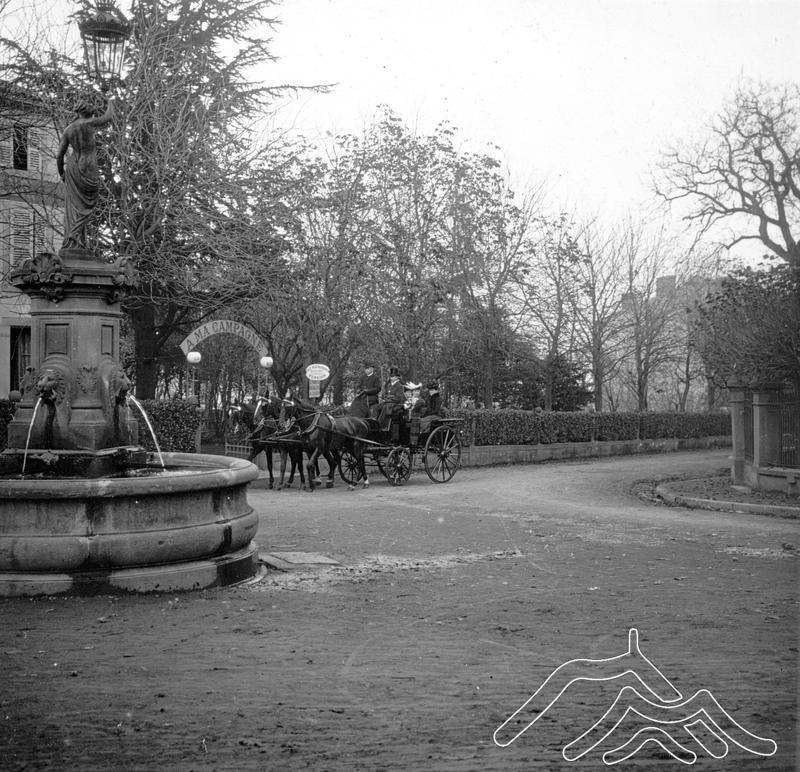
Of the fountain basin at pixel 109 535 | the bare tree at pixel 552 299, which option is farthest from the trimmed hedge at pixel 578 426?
the fountain basin at pixel 109 535

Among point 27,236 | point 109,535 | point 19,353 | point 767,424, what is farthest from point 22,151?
point 109,535

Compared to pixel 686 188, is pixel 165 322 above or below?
below

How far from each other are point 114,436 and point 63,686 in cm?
422

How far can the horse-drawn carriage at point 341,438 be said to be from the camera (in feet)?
59.1

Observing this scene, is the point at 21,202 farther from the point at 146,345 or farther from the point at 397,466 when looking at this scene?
the point at 397,466

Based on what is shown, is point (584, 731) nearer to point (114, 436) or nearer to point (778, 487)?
point (114, 436)

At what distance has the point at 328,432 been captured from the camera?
59.0 feet

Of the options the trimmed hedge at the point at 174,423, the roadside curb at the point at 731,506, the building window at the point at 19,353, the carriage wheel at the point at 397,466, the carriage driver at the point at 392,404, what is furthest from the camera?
the building window at the point at 19,353

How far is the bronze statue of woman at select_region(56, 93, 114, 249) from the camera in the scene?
9.03 meters

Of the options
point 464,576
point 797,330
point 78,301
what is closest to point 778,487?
point 797,330

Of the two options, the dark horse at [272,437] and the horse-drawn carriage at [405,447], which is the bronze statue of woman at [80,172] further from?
the horse-drawn carriage at [405,447]

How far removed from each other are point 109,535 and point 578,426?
2529 centimetres

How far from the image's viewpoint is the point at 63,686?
496 cm

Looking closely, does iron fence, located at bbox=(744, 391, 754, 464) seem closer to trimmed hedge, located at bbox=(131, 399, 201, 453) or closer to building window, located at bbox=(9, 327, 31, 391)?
trimmed hedge, located at bbox=(131, 399, 201, 453)
